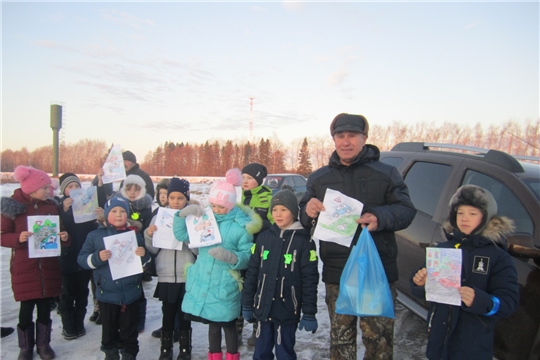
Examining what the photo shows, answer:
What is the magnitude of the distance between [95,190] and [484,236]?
13.7 feet

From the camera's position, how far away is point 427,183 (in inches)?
160

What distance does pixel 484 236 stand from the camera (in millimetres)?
2387

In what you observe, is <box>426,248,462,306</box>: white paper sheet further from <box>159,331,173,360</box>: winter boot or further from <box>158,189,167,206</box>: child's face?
<box>158,189,167,206</box>: child's face

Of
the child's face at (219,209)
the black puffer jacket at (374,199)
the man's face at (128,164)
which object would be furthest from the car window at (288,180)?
the black puffer jacket at (374,199)

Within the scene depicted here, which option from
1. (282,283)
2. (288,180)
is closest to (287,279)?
(282,283)

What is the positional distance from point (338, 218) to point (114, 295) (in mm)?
2338

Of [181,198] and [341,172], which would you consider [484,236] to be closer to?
[341,172]

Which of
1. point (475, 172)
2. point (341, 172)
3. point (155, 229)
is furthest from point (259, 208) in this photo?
point (475, 172)

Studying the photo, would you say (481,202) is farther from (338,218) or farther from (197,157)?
(197,157)

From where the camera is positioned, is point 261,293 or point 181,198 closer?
point 261,293

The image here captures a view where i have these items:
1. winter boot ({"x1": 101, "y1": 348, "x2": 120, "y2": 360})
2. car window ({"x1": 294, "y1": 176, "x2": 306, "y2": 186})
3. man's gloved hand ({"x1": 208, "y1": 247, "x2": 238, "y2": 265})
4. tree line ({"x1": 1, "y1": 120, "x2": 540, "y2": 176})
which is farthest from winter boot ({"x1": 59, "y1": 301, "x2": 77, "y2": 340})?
tree line ({"x1": 1, "y1": 120, "x2": 540, "y2": 176})

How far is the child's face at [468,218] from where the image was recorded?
2.46 m

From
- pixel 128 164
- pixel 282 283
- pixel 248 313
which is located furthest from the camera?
pixel 128 164

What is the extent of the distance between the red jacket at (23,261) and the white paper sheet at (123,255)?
2.70 feet
